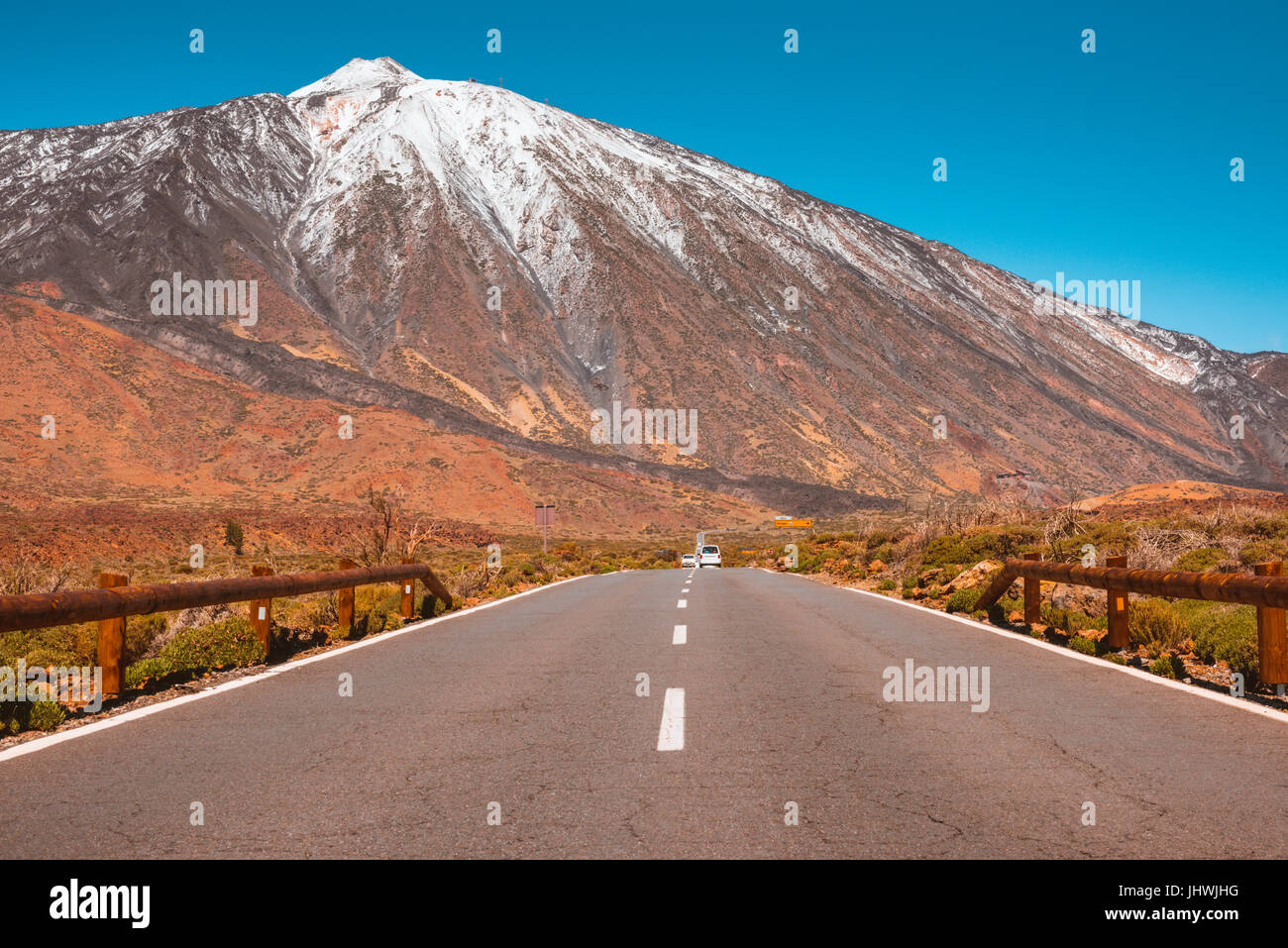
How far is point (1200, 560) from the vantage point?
15352mm

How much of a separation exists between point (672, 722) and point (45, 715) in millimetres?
4634

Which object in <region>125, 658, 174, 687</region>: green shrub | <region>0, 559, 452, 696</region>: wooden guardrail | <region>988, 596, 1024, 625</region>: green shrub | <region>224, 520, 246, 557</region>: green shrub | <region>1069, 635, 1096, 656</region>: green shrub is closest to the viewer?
<region>0, 559, 452, 696</region>: wooden guardrail

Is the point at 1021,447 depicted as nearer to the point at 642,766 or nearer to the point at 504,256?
the point at 504,256

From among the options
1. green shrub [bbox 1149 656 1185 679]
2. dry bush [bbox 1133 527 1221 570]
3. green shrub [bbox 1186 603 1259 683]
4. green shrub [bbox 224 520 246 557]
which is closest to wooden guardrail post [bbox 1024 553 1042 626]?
green shrub [bbox 1186 603 1259 683]

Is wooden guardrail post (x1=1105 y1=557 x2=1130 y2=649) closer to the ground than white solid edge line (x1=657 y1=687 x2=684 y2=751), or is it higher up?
higher up

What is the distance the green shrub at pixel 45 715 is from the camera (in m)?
7.33

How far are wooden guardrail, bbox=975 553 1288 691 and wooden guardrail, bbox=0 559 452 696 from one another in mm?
8569

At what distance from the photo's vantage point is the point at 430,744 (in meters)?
6.56

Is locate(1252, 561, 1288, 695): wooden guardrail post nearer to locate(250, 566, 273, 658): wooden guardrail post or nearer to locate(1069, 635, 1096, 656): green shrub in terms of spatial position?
locate(1069, 635, 1096, 656): green shrub

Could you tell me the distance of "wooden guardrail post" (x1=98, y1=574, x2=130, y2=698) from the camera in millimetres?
8531

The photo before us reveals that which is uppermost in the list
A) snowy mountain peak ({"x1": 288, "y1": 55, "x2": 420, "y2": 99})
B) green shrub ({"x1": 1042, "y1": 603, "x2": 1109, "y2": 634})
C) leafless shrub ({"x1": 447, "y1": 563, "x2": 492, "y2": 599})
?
snowy mountain peak ({"x1": 288, "y1": 55, "x2": 420, "y2": 99})

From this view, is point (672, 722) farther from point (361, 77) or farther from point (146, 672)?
point (361, 77)

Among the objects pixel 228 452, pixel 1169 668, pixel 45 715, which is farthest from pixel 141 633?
pixel 228 452
